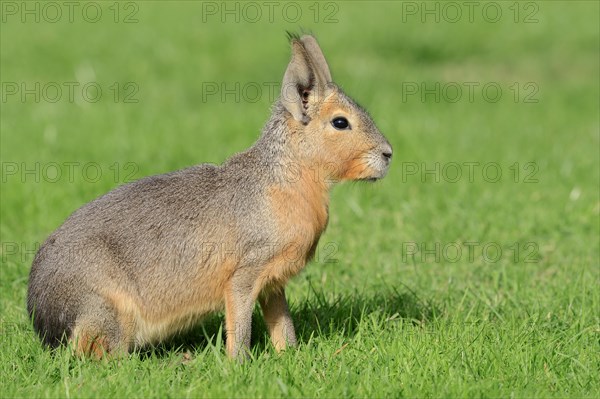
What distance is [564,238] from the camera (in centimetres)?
723

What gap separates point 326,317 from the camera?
220 inches

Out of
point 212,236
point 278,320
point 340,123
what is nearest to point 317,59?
point 340,123

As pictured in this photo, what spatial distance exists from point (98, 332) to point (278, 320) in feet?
3.27

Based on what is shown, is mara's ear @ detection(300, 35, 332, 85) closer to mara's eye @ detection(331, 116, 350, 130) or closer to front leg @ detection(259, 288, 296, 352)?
mara's eye @ detection(331, 116, 350, 130)

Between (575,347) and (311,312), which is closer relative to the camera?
(575,347)

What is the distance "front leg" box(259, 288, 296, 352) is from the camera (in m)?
5.16

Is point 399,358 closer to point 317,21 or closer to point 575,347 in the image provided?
point 575,347

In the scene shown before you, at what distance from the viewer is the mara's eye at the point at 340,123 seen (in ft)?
16.5

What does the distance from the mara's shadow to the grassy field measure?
2 cm

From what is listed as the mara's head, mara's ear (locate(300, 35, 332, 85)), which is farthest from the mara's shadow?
mara's ear (locate(300, 35, 332, 85))

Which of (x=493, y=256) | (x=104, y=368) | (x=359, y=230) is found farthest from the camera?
(x=359, y=230)

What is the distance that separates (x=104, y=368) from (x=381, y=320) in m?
1.61

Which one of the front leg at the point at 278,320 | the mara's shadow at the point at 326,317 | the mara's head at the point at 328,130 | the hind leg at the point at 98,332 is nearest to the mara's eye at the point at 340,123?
the mara's head at the point at 328,130

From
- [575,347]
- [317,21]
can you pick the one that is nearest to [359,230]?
[575,347]
